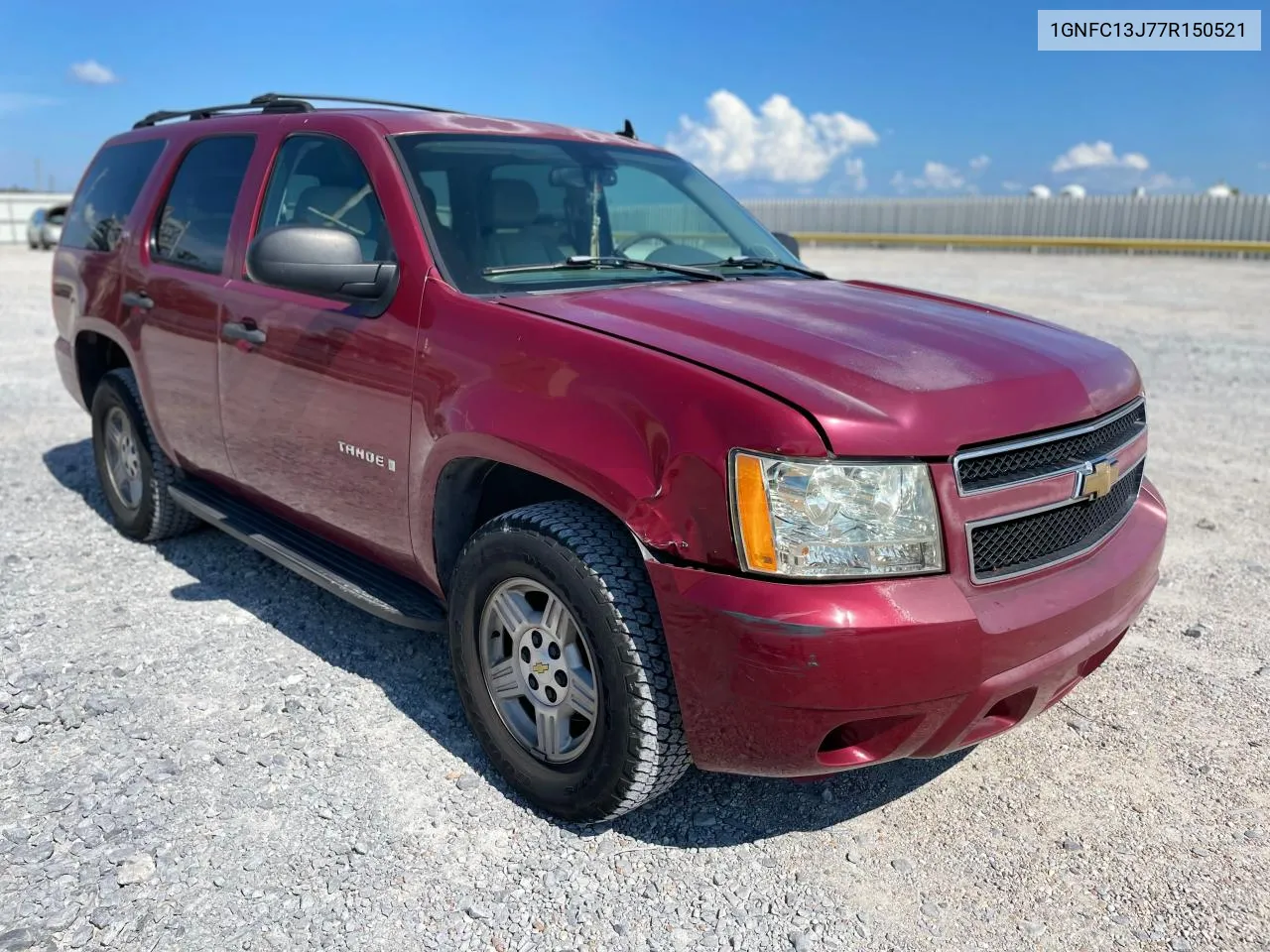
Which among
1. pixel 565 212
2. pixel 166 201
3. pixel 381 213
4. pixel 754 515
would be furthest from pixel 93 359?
pixel 754 515

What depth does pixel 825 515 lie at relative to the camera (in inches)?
89.8

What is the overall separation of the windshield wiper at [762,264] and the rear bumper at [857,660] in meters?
1.76

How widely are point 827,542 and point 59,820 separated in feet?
7.31

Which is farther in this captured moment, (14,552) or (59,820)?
(14,552)

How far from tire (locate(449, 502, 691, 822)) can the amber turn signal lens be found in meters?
0.35

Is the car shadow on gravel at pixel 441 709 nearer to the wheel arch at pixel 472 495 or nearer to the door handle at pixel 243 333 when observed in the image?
the wheel arch at pixel 472 495

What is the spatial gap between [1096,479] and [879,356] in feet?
2.19

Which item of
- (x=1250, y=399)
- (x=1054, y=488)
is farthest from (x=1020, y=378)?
(x=1250, y=399)

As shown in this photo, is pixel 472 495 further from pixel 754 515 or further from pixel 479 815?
pixel 754 515

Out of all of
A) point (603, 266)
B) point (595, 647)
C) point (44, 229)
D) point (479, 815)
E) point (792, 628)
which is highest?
point (44, 229)

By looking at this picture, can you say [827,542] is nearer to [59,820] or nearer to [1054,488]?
[1054,488]

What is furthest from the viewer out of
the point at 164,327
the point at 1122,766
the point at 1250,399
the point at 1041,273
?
the point at 1041,273

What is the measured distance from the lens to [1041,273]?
904 inches

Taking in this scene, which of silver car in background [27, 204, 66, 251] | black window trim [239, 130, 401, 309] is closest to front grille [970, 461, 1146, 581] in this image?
black window trim [239, 130, 401, 309]
